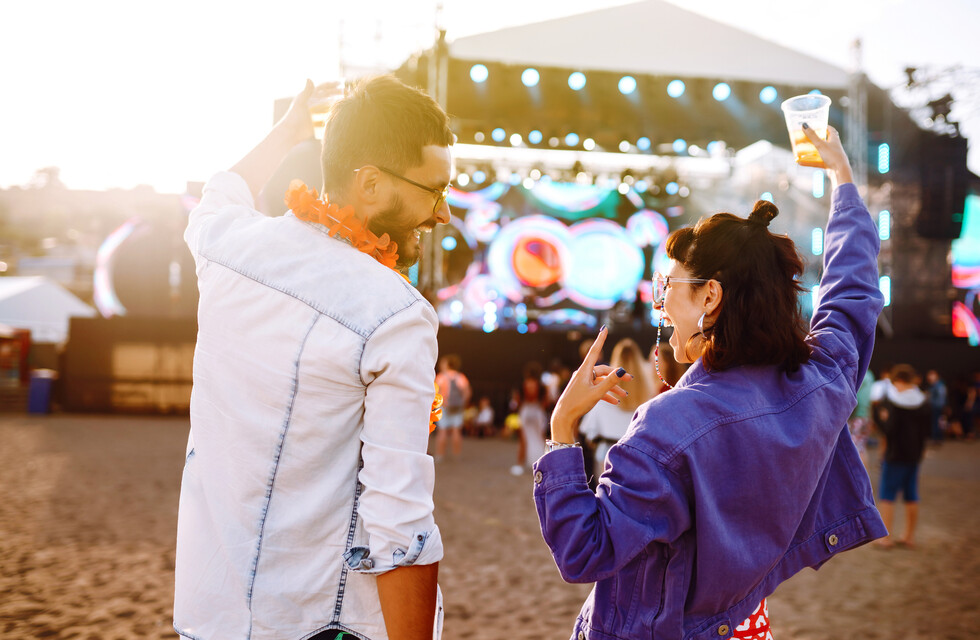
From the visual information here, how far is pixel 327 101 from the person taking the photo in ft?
5.30

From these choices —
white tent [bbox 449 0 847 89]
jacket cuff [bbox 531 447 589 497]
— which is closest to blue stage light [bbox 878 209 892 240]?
white tent [bbox 449 0 847 89]

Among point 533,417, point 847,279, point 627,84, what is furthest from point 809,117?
point 627,84

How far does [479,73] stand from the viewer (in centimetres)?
1146

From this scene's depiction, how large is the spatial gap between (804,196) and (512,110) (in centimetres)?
869

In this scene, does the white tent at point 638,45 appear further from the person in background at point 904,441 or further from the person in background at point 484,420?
the person in background at point 904,441

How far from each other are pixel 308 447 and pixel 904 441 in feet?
20.8

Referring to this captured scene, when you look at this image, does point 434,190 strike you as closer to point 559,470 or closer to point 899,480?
point 559,470

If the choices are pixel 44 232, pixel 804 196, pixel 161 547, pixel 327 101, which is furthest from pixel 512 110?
pixel 44 232

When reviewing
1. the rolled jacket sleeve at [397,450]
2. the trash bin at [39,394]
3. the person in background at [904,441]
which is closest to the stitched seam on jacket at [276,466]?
the rolled jacket sleeve at [397,450]

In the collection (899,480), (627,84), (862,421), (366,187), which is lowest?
(899,480)

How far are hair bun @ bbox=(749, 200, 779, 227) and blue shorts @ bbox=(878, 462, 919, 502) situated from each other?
5707 mm

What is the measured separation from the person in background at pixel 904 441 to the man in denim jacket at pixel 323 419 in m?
6.12

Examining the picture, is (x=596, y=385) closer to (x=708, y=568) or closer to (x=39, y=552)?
(x=708, y=568)

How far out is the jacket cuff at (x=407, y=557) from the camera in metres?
0.98
